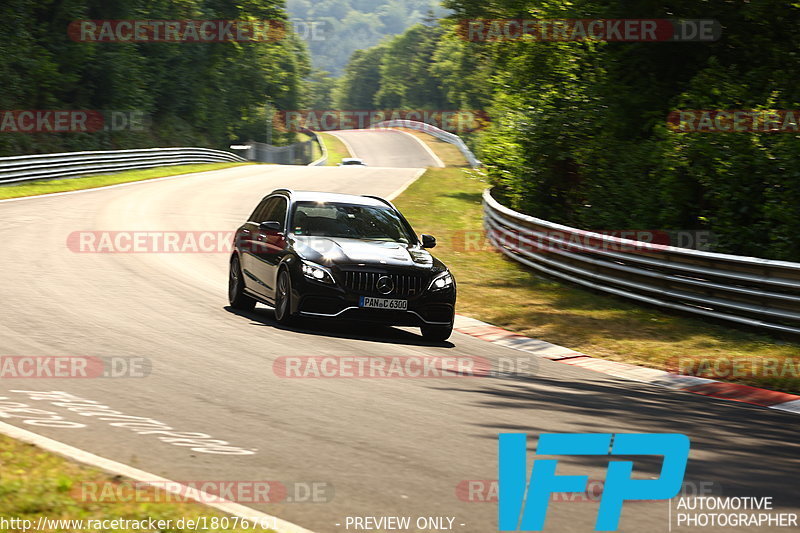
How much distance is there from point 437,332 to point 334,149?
82.3m

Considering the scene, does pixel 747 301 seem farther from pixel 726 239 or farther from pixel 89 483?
pixel 89 483

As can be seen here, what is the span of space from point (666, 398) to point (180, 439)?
5.00 meters

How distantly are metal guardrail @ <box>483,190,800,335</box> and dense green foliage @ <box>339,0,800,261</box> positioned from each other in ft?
4.60

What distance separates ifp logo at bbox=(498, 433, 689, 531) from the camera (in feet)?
17.3

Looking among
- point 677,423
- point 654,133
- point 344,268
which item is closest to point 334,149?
point 654,133

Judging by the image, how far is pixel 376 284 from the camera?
458 inches

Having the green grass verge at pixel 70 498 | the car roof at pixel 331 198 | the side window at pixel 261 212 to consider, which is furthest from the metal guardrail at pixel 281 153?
the green grass verge at pixel 70 498

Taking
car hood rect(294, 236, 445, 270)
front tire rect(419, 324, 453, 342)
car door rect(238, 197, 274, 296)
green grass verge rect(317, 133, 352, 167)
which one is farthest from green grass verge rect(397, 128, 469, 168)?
front tire rect(419, 324, 453, 342)

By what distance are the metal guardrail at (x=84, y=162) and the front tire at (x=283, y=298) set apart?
74.1ft

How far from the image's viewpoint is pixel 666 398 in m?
9.54

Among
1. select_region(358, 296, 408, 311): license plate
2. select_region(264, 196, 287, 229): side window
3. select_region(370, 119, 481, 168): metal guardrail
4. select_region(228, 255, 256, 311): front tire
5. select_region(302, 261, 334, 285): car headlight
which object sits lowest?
select_region(228, 255, 256, 311): front tire

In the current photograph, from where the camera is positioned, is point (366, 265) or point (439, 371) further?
point (366, 265)

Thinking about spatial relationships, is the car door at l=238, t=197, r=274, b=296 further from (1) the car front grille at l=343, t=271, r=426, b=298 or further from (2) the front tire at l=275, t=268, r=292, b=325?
(1) the car front grille at l=343, t=271, r=426, b=298

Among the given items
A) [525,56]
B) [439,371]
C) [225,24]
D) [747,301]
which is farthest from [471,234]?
→ [225,24]
